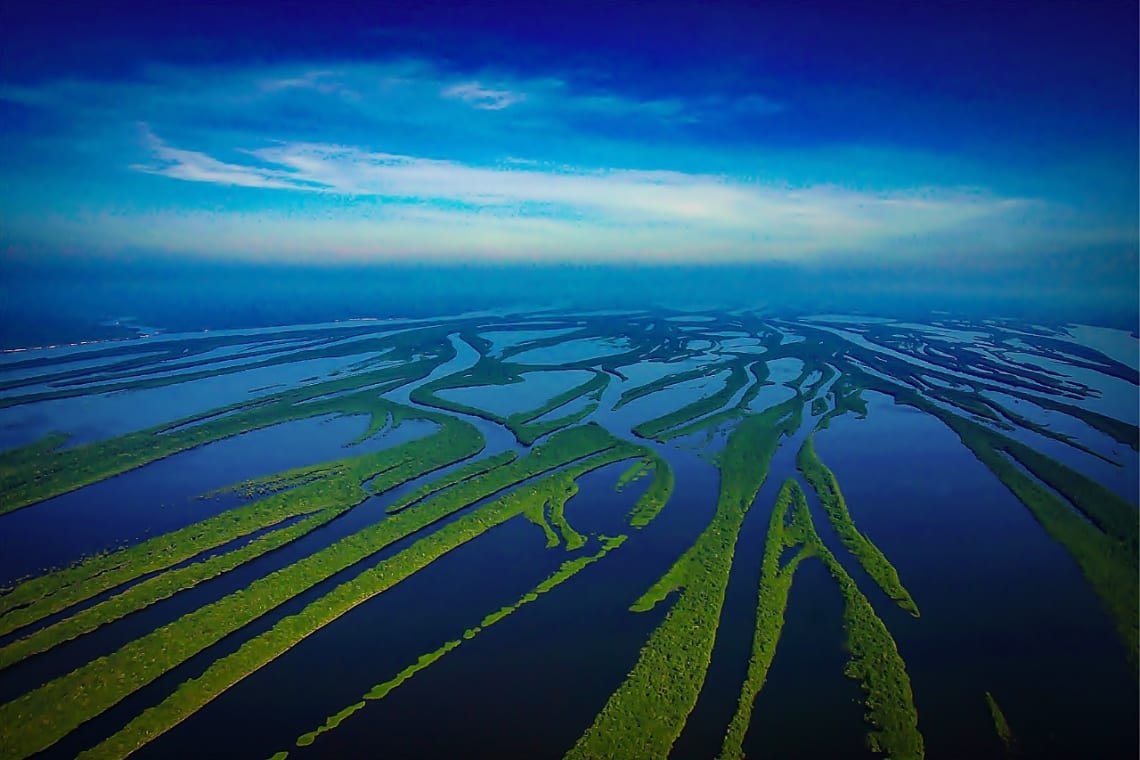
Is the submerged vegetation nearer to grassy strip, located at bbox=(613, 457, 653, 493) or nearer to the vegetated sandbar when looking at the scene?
the vegetated sandbar

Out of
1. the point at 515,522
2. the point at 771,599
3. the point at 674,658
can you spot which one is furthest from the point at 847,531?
the point at 515,522

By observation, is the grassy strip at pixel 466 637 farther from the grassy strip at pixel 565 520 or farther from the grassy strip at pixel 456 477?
the grassy strip at pixel 456 477

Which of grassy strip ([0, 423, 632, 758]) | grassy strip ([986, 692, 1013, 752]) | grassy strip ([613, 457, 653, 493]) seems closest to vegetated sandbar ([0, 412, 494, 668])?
grassy strip ([0, 423, 632, 758])

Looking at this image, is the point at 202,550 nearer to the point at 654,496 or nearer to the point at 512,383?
the point at 654,496

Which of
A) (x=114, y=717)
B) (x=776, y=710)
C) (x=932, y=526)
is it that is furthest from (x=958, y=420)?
(x=114, y=717)

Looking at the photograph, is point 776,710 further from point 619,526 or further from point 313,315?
point 313,315

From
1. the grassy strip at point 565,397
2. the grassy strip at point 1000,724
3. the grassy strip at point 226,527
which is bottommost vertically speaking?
the grassy strip at point 1000,724

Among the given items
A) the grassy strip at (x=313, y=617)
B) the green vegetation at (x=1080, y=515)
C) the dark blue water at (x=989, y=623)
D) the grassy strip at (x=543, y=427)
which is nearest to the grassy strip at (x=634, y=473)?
the grassy strip at (x=313, y=617)
